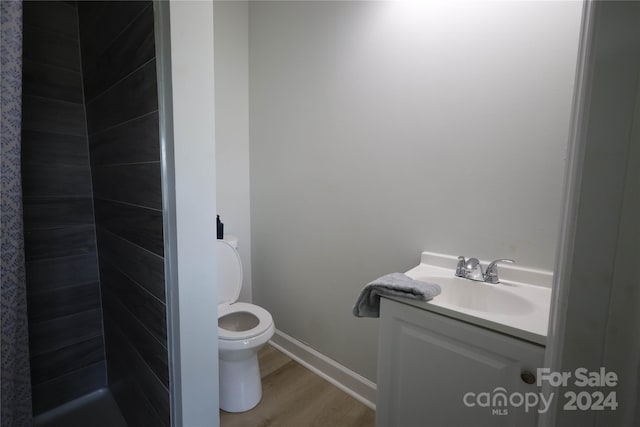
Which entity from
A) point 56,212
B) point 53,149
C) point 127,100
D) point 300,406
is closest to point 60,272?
point 56,212

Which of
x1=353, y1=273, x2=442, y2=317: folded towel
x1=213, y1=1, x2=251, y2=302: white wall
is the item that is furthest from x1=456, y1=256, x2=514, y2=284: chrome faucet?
x1=213, y1=1, x2=251, y2=302: white wall

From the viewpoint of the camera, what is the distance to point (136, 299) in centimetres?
120

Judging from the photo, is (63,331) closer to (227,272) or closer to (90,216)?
(90,216)

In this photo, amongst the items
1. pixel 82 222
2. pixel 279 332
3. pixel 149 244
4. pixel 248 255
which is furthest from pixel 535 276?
pixel 82 222

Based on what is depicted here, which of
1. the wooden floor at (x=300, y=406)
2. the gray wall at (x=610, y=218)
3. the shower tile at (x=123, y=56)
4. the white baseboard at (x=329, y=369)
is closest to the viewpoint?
the gray wall at (x=610, y=218)

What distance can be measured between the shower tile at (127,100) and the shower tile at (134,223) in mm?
358

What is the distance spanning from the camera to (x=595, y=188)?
0.30 m

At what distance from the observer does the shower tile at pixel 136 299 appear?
1.03 meters

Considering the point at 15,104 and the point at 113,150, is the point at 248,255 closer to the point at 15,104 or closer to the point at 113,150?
the point at 113,150

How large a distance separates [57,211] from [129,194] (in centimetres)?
71

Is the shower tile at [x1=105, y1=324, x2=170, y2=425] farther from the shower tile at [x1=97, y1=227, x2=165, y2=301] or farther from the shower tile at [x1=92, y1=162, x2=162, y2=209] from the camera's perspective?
the shower tile at [x1=92, y1=162, x2=162, y2=209]

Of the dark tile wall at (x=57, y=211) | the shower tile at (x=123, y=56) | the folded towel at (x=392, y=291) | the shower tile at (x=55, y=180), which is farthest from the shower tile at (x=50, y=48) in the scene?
the folded towel at (x=392, y=291)

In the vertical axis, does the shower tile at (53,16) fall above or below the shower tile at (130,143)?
above

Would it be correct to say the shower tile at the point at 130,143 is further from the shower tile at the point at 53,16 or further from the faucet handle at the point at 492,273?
the faucet handle at the point at 492,273
